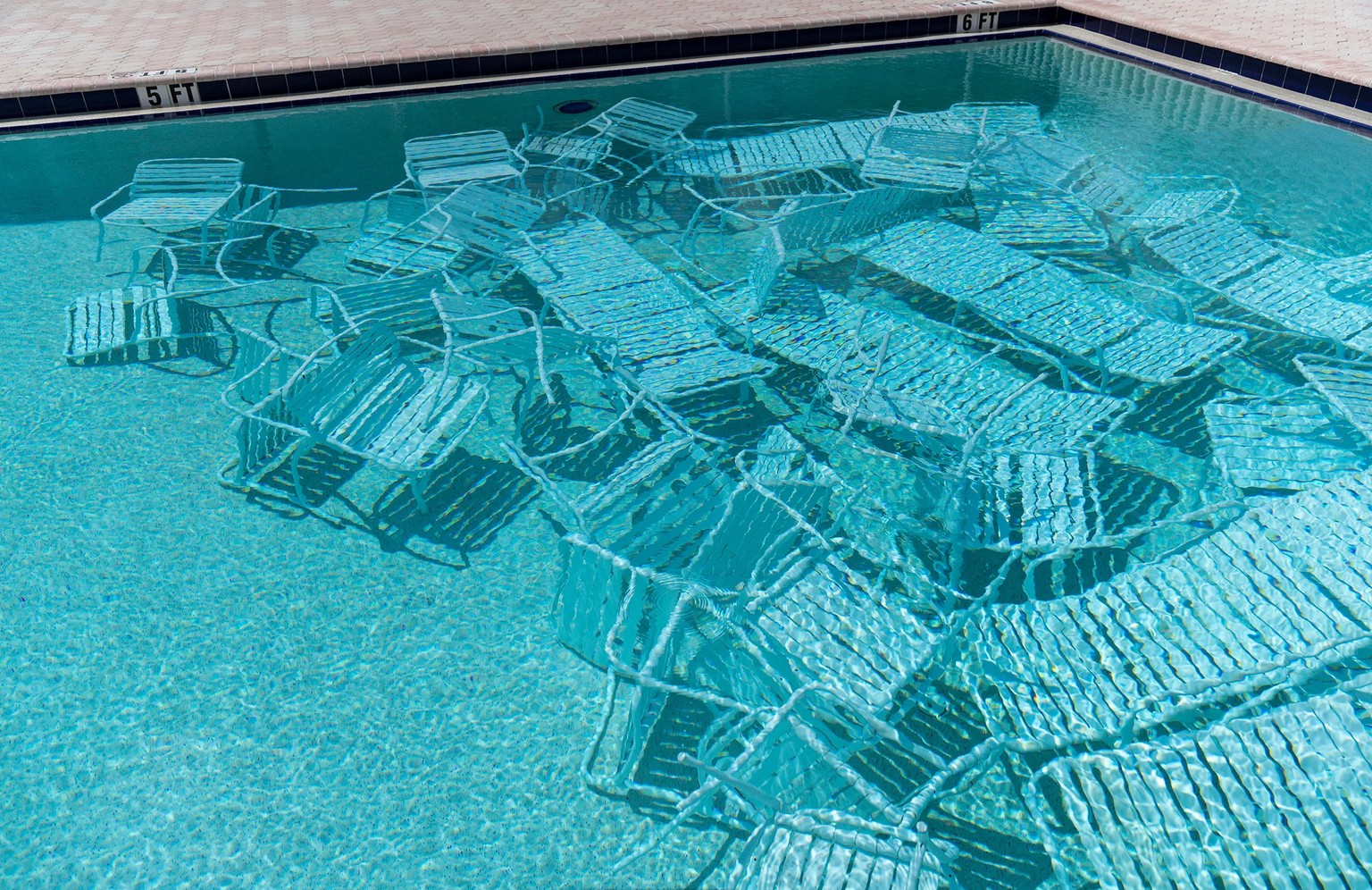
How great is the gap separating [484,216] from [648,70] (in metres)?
3.33

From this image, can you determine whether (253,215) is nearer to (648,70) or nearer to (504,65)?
(504,65)

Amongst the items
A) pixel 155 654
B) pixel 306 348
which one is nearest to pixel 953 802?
pixel 155 654

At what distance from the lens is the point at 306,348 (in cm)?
494

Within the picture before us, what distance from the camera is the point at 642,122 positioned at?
6.67 meters

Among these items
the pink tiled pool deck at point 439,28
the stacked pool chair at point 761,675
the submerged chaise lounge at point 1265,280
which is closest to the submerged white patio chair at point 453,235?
the stacked pool chair at point 761,675

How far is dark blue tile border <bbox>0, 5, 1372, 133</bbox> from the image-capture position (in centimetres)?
745

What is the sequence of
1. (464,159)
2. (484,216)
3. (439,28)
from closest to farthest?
(484,216) < (464,159) < (439,28)

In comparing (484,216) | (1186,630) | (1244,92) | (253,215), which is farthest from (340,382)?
(1244,92)

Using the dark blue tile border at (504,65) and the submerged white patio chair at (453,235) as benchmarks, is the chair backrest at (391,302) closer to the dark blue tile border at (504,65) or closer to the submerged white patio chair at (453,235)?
the submerged white patio chair at (453,235)

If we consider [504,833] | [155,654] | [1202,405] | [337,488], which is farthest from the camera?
[1202,405]

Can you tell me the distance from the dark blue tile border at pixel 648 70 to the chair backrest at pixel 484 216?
2.77 meters

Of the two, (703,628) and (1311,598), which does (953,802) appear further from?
(1311,598)

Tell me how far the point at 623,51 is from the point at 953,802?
6940 millimetres

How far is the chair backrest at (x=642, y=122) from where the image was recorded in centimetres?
647
